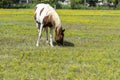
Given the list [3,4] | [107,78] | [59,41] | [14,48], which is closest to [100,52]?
[59,41]

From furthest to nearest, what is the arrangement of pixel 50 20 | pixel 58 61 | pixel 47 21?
pixel 47 21 < pixel 50 20 < pixel 58 61

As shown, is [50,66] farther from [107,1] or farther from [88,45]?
[107,1]

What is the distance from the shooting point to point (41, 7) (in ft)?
70.0

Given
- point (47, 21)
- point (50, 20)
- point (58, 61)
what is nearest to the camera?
point (58, 61)

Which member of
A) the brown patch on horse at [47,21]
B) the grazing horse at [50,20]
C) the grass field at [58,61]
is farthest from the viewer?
the brown patch on horse at [47,21]

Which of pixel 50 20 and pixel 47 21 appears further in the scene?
pixel 47 21

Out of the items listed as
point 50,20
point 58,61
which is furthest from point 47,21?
point 58,61

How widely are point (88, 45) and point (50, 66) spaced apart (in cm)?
782

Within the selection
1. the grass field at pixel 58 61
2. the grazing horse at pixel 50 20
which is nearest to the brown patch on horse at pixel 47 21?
the grazing horse at pixel 50 20

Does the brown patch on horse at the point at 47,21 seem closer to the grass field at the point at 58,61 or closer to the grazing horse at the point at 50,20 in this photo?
the grazing horse at the point at 50,20

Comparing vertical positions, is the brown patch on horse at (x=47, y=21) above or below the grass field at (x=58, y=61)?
above

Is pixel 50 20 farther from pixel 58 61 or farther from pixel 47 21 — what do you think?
pixel 58 61

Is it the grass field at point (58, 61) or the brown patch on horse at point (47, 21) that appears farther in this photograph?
the brown patch on horse at point (47, 21)

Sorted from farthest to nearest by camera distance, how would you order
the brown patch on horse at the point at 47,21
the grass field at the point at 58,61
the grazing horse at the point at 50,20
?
1. the brown patch on horse at the point at 47,21
2. the grazing horse at the point at 50,20
3. the grass field at the point at 58,61
